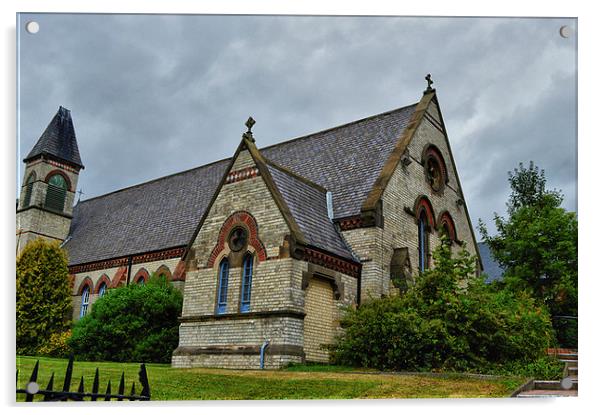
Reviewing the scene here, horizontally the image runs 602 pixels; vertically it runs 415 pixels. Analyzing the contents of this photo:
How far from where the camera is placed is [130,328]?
20734 mm

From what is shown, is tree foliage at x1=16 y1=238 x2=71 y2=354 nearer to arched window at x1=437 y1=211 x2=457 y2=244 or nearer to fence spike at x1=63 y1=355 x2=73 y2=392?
fence spike at x1=63 y1=355 x2=73 y2=392

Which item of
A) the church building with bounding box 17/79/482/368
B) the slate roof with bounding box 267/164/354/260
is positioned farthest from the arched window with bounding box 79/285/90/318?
the slate roof with bounding box 267/164/354/260

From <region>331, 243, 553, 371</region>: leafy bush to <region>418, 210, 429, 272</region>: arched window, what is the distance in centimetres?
412

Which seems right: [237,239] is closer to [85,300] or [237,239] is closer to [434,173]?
[434,173]

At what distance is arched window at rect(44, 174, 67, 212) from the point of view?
29094mm

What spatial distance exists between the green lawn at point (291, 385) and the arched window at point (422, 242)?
841 cm

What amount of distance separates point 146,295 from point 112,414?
455 inches

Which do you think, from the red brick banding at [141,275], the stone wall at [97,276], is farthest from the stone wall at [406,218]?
the red brick banding at [141,275]

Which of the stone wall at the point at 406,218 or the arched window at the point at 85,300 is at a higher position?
the stone wall at the point at 406,218

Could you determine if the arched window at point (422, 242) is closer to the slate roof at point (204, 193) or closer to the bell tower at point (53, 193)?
the slate roof at point (204, 193)

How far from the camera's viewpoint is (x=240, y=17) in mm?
12500

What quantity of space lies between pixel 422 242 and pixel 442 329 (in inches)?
275

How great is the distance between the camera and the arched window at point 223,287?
1752 cm

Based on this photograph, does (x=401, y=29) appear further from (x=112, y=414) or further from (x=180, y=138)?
(x=112, y=414)
